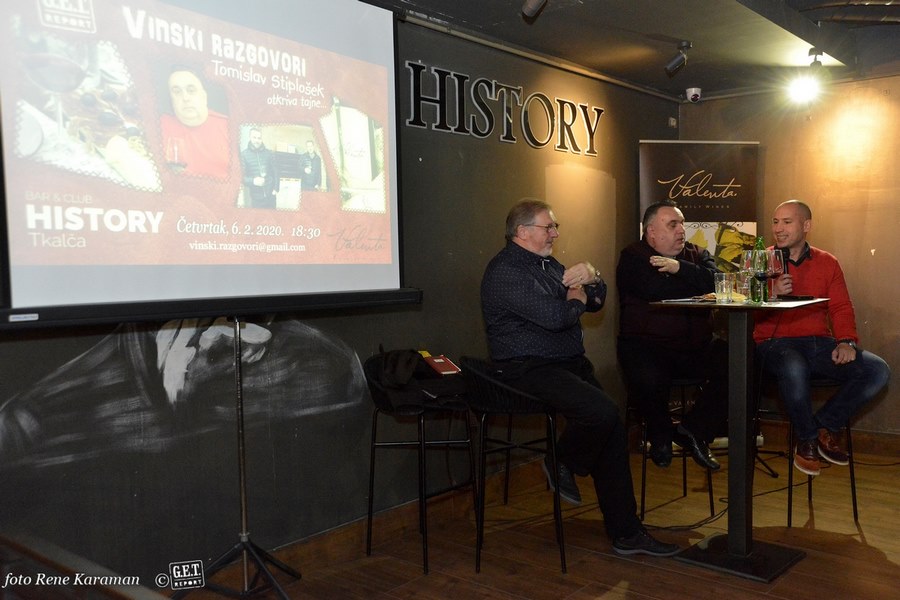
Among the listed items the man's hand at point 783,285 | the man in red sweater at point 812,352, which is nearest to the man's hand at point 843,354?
the man in red sweater at point 812,352

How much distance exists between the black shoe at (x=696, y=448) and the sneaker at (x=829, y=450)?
1.88ft

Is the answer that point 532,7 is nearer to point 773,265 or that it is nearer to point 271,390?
point 773,265

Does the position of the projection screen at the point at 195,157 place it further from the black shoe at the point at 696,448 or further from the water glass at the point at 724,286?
the black shoe at the point at 696,448

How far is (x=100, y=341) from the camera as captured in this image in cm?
252

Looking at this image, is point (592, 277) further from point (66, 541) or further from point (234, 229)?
point (66, 541)

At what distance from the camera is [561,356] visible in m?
3.39

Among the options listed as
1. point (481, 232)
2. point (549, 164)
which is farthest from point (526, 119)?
point (481, 232)

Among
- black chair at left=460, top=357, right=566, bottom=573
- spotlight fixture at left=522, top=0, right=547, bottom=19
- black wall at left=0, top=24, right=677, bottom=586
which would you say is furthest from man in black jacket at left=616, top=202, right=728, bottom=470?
spotlight fixture at left=522, top=0, right=547, bottom=19

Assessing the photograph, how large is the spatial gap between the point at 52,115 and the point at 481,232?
223 centimetres

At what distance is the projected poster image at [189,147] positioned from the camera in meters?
2.19

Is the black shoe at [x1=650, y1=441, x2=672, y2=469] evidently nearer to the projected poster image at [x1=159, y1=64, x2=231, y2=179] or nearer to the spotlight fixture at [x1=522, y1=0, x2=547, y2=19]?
the spotlight fixture at [x1=522, y1=0, x2=547, y2=19]

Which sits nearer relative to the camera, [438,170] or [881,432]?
[438,170]

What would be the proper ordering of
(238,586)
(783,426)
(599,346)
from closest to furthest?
(238,586) → (599,346) → (783,426)

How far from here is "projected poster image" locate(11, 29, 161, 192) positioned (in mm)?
2162
